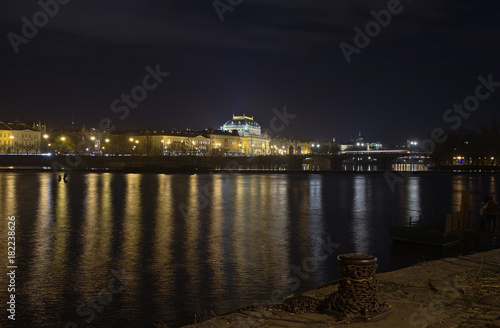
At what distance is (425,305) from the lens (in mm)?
9398

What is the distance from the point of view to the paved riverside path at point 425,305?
27.7 ft

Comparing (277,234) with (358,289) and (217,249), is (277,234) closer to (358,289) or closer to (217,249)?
(217,249)

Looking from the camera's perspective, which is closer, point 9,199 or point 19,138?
point 9,199

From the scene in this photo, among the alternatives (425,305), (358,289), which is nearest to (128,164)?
(425,305)

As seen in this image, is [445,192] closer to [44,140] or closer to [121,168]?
[121,168]

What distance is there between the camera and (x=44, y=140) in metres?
150

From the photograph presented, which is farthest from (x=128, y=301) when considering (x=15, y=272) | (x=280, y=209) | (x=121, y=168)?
(x=121, y=168)

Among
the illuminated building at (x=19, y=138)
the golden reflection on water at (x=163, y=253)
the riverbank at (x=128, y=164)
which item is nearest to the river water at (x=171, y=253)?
the golden reflection on water at (x=163, y=253)

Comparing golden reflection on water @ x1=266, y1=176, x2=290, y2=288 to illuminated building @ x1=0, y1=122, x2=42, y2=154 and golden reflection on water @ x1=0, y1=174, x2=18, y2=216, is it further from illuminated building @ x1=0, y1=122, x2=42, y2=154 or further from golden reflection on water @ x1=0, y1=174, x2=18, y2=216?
illuminated building @ x1=0, y1=122, x2=42, y2=154

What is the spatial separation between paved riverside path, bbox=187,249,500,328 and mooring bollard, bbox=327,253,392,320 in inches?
8.8

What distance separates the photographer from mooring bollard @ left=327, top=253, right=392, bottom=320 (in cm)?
849

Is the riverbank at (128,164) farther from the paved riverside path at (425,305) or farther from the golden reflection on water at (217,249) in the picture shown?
the paved riverside path at (425,305)

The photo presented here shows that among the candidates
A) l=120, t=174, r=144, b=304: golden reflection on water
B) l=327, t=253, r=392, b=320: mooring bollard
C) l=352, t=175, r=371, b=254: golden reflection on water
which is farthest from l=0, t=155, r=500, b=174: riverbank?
l=327, t=253, r=392, b=320: mooring bollard

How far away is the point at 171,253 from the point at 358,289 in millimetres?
13073
